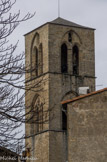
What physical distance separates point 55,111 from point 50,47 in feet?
14.0

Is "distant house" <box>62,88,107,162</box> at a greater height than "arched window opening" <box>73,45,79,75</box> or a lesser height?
lesser

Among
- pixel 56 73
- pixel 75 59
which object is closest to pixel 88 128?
pixel 56 73

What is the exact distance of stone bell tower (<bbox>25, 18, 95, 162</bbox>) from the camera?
49312mm

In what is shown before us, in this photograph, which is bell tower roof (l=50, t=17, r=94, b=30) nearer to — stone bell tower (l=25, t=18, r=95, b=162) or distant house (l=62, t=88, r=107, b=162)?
stone bell tower (l=25, t=18, r=95, b=162)

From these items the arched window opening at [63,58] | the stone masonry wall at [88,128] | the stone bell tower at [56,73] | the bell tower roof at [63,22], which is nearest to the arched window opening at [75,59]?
the stone bell tower at [56,73]

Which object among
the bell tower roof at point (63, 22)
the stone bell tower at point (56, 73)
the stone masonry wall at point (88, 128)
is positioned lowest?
the stone masonry wall at point (88, 128)

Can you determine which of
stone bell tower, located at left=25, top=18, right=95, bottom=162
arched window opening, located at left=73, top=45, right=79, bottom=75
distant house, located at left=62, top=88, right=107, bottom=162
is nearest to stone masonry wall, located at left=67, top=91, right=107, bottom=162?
distant house, located at left=62, top=88, right=107, bottom=162

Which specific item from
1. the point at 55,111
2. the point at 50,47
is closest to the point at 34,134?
the point at 55,111

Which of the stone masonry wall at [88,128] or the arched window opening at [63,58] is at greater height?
the arched window opening at [63,58]

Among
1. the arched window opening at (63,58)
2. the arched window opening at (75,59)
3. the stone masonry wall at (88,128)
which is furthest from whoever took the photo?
the arched window opening at (75,59)

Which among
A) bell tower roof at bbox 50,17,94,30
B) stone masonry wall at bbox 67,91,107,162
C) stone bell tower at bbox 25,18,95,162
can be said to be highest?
bell tower roof at bbox 50,17,94,30

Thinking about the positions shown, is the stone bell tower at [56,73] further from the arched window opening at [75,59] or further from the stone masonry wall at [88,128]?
the stone masonry wall at [88,128]

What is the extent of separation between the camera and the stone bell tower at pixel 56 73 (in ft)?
162

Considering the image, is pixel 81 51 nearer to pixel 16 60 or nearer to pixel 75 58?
pixel 75 58
